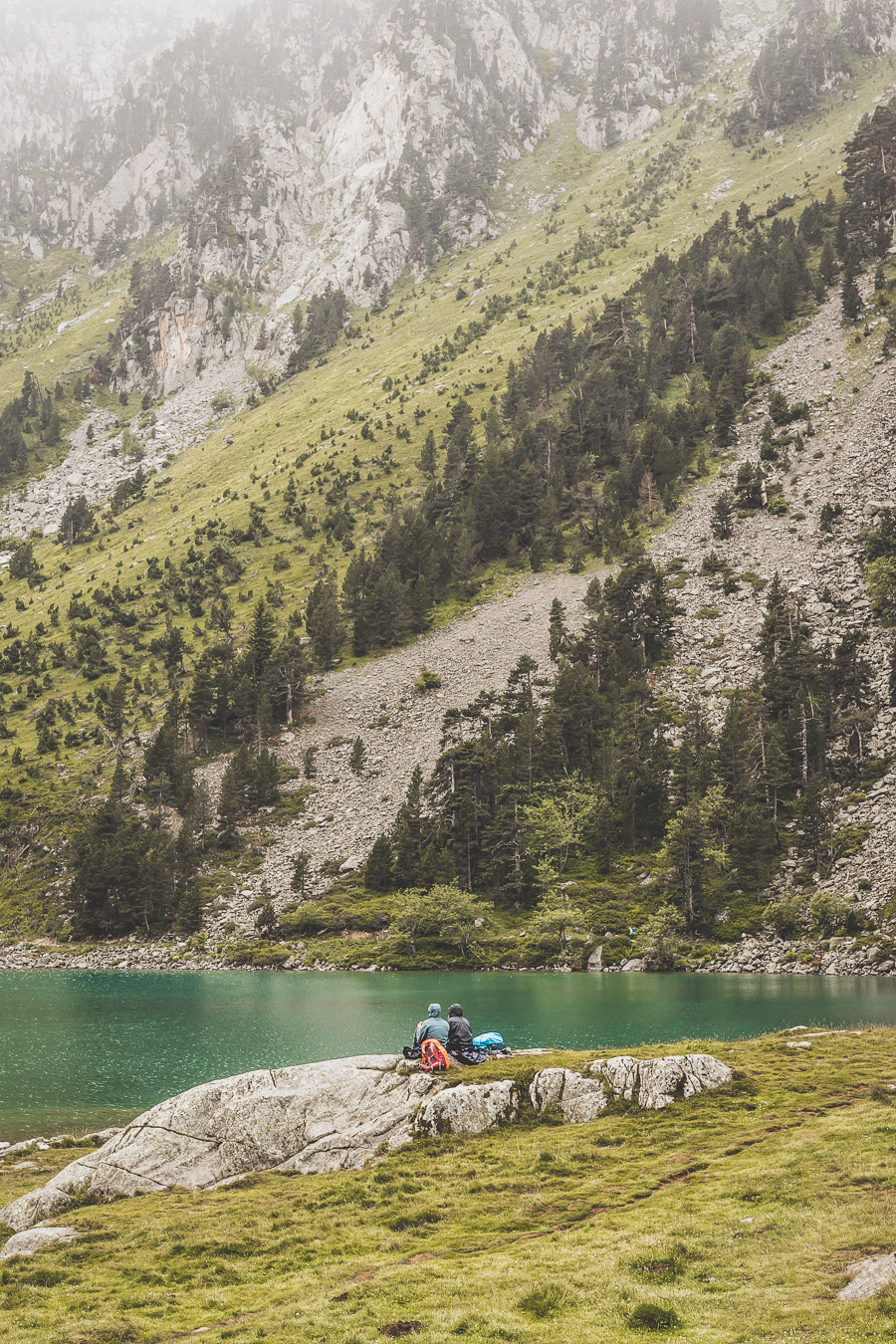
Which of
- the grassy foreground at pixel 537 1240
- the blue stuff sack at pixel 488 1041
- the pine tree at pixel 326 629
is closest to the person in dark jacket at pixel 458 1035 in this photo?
the blue stuff sack at pixel 488 1041

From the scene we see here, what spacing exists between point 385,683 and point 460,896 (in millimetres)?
44746

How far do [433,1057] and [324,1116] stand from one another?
3.76 meters

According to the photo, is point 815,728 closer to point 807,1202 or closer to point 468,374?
point 807,1202

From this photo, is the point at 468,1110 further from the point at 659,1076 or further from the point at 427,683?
the point at 427,683

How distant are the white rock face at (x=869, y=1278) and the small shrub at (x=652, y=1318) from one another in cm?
228

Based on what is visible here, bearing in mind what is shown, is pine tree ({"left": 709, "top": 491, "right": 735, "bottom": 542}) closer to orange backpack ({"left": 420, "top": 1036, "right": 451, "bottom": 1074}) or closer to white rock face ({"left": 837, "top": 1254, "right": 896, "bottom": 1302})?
orange backpack ({"left": 420, "top": 1036, "right": 451, "bottom": 1074})

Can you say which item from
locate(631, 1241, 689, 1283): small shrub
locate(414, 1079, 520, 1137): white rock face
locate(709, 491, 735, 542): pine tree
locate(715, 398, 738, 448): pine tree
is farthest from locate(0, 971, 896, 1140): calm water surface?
locate(715, 398, 738, 448): pine tree

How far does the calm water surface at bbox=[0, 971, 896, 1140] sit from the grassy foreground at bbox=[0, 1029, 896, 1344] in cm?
1657

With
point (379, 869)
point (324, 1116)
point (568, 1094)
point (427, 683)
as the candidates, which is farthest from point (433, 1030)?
point (427, 683)

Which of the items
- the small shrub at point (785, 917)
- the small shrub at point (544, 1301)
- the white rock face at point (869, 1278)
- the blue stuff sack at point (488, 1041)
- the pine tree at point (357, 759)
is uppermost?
the pine tree at point (357, 759)

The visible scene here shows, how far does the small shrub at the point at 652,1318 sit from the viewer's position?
11461mm

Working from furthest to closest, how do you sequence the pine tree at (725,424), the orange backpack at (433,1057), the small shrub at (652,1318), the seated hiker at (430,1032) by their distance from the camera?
1. the pine tree at (725,424)
2. the seated hiker at (430,1032)
3. the orange backpack at (433,1057)
4. the small shrub at (652,1318)

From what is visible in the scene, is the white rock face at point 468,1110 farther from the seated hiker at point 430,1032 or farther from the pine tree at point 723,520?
the pine tree at point 723,520

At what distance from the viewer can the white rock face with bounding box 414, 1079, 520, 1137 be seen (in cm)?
2334
